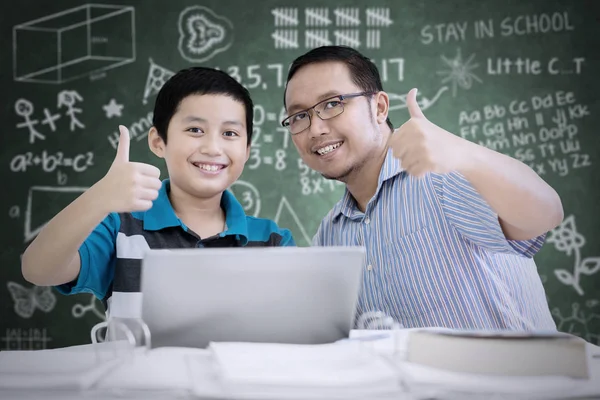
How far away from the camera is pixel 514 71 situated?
2.93 meters

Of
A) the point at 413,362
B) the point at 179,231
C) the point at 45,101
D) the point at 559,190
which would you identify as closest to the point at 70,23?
the point at 45,101

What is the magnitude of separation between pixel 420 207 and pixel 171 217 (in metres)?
0.66

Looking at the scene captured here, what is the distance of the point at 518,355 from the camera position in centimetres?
66

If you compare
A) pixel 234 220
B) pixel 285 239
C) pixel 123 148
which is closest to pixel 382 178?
pixel 285 239

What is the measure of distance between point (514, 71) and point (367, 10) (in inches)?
31.7

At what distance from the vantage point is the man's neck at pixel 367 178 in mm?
1794

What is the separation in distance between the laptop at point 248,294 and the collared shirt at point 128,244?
544 millimetres

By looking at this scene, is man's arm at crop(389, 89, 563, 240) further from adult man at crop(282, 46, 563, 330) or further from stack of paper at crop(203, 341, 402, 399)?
stack of paper at crop(203, 341, 402, 399)

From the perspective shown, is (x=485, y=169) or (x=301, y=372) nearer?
(x=301, y=372)

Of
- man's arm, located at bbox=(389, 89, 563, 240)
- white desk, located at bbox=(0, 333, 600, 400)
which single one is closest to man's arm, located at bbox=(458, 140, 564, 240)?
man's arm, located at bbox=(389, 89, 563, 240)

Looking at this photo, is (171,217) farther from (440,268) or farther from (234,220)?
(440,268)

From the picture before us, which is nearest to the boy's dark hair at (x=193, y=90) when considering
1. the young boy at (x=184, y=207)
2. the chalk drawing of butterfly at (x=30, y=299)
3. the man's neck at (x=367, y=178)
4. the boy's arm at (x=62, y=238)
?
the young boy at (x=184, y=207)

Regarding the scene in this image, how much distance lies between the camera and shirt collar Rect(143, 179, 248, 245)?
143cm

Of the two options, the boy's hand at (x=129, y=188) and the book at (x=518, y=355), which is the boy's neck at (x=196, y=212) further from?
the book at (x=518, y=355)
